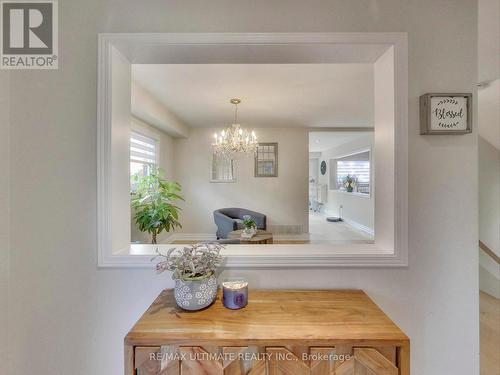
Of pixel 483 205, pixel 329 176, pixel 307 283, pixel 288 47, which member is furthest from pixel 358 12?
pixel 329 176

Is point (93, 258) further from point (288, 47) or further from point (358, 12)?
point (358, 12)

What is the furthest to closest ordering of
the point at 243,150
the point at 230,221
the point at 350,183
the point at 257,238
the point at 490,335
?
the point at 350,183 < the point at 230,221 < the point at 243,150 < the point at 257,238 < the point at 490,335

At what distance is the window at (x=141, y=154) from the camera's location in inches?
129

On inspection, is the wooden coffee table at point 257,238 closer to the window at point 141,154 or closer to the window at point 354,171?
the window at point 141,154

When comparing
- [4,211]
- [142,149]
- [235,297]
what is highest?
[142,149]

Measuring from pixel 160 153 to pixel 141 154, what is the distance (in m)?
0.68

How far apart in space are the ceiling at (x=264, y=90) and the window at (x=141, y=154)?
689 mm

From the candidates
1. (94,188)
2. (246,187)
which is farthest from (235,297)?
(246,187)

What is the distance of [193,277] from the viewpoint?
0.95m

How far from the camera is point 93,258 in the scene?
1.12 metres

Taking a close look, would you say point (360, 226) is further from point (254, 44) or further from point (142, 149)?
point (254, 44)

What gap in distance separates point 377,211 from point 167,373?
1.22 metres

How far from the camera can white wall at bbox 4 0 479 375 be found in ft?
3.61

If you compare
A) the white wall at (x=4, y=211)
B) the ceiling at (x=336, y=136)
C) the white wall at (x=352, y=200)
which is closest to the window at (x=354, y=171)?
the white wall at (x=352, y=200)
